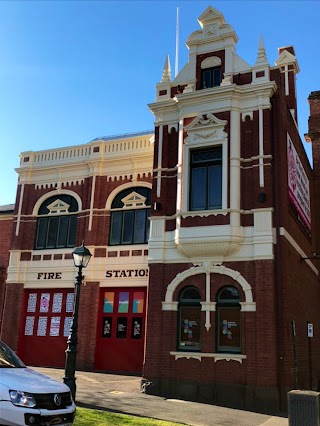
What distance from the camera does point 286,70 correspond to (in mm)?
21203

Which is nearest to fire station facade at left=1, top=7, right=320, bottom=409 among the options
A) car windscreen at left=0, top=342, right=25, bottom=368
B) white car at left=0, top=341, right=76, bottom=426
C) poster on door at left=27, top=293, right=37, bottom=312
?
poster on door at left=27, top=293, right=37, bottom=312

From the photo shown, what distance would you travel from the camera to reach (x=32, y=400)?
6.79m

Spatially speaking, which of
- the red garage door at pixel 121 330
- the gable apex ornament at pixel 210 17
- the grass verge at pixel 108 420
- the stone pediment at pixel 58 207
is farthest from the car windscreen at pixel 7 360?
the stone pediment at pixel 58 207

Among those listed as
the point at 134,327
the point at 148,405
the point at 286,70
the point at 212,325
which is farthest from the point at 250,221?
the point at 286,70

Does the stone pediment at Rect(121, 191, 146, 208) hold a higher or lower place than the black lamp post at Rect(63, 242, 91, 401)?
higher

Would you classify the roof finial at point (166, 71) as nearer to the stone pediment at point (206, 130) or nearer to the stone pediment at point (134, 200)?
the stone pediment at point (206, 130)

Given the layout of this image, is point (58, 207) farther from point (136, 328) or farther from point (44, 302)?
point (136, 328)

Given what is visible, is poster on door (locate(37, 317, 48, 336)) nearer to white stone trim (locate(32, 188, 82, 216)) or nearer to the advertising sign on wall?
white stone trim (locate(32, 188, 82, 216))

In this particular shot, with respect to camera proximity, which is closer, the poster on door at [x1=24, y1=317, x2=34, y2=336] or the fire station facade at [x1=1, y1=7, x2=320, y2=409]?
the fire station facade at [x1=1, y1=7, x2=320, y2=409]

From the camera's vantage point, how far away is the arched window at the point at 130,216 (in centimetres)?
2048

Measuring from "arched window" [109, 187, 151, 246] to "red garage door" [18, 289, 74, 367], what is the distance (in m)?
3.39

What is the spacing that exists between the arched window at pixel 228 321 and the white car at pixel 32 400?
292 inches

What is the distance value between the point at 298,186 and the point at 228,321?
6239mm

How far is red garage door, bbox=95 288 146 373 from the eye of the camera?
19.2 meters
